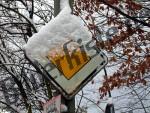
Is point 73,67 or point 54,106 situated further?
point 54,106

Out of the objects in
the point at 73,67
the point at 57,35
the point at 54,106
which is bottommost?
the point at 54,106

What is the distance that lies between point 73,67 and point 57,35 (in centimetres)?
28

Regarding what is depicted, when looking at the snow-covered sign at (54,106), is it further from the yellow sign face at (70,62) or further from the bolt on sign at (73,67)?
the yellow sign face at (70,62)

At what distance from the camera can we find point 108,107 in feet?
9.97

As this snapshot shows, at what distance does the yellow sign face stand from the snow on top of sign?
0.07m

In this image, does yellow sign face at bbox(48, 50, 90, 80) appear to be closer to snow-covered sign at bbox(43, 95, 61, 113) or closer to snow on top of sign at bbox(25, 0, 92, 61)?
snow on top of sign at bbox(25, 0, 92, 61)

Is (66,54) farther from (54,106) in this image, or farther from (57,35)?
(54,106)

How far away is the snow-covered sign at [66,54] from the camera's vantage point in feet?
10.1

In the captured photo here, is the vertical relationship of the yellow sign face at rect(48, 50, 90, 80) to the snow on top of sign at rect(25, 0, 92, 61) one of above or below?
below

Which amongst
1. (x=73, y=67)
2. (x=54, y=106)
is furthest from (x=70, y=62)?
(x=54, y=106)

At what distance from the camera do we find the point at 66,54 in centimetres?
312

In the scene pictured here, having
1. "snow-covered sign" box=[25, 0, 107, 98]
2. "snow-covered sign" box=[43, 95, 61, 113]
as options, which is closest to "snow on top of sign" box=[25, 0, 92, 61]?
"snow-covered sign" box=[25, 0, 107, 98]

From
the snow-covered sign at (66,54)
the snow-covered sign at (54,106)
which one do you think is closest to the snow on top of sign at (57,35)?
the snow-covered sign at (66,54)

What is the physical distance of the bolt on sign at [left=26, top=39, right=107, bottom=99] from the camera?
3.05 m
